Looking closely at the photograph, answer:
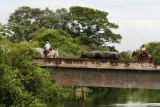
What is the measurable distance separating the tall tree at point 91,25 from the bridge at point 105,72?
4407 centimetres

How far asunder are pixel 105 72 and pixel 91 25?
1818 inches

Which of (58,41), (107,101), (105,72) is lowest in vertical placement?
(107,101)

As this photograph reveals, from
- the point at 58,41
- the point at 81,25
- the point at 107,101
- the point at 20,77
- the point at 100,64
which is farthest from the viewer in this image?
the point at 81,25

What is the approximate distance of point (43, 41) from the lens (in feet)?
215

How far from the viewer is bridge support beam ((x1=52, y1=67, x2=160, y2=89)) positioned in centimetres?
2991

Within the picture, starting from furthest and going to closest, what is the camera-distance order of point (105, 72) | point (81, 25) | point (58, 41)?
point (81, 25), point (58, 41), point (105, 72)

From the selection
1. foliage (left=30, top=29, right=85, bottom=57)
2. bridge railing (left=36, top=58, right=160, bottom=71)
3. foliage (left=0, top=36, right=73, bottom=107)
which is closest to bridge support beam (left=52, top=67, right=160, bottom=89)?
bridge railing (left=36, top=58, right=160, bottom=71)

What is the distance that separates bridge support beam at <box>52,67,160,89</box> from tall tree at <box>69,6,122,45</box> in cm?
4404

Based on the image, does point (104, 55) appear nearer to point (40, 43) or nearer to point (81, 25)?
point (40, 43)

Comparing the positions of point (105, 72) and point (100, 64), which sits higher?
point (100, 64)

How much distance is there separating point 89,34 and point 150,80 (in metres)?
45.6

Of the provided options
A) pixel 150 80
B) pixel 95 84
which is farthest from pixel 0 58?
pixel 150 80

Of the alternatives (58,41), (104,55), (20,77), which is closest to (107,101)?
(58,41)

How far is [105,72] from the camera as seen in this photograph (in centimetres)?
3008
